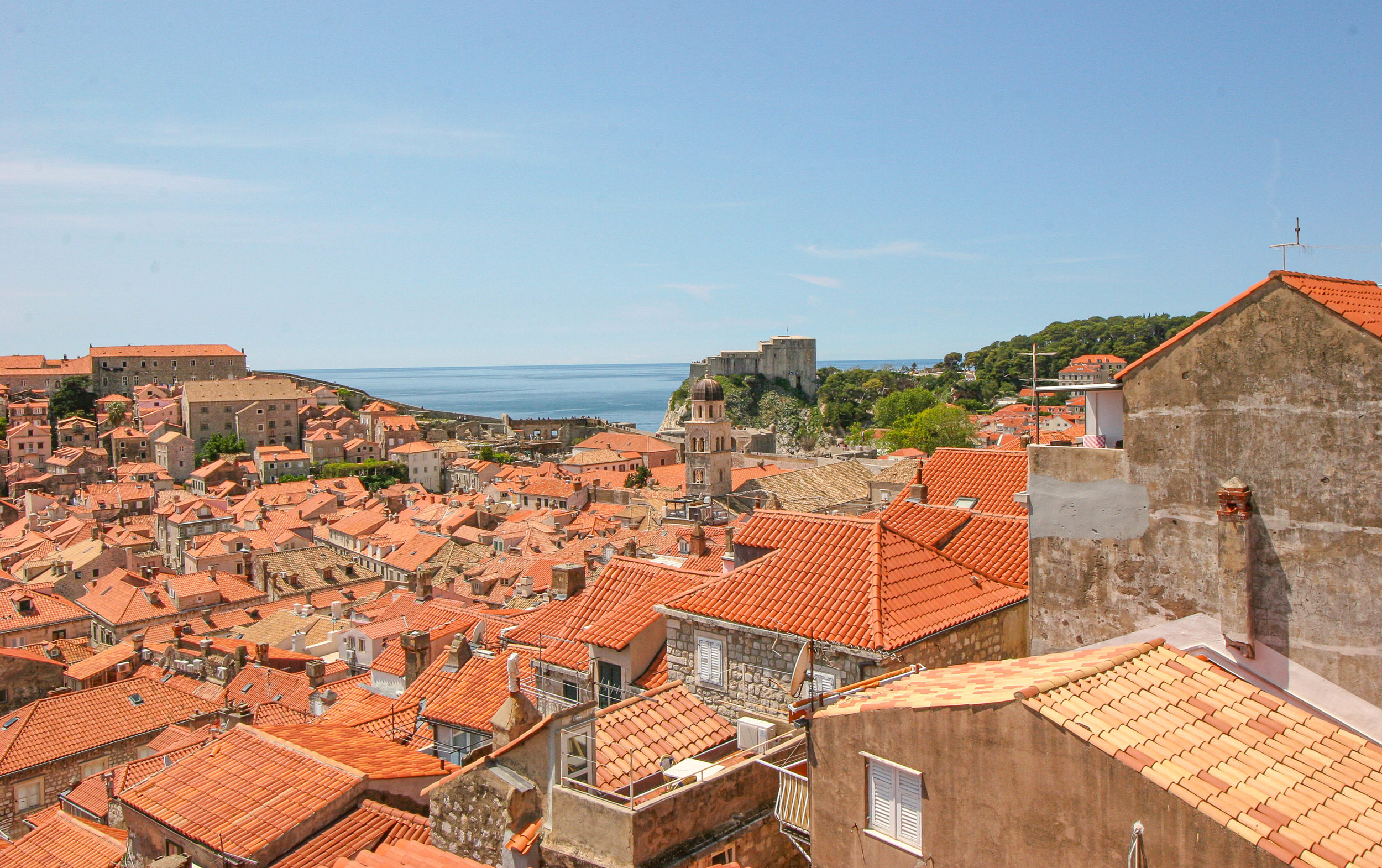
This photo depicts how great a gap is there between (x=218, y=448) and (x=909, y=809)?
97.3m

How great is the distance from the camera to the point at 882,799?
17.4ft

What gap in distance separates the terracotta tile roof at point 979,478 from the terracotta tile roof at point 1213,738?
21.1 feet

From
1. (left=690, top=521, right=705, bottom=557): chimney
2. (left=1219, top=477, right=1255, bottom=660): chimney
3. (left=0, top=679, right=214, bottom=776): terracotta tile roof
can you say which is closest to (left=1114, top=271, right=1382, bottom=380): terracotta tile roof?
(left=1219, top=477, right=1255, bottom=660): chimney

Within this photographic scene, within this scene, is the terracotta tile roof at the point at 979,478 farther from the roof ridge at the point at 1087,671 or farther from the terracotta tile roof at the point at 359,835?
the terracotta tile roof at the point at 359,835

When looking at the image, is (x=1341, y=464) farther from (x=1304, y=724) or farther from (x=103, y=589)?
(x=103, y=589)

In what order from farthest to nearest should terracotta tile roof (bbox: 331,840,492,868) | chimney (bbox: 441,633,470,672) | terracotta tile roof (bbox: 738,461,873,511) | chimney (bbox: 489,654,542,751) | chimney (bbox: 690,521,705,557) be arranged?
terracotta tile roof (bbox: 738,461,873,511) < chimney (bbox: 690,521,705,557) < chimney (bbox: 441,633,470,672) < chimney (bbox: 489,654,542,751) < terracotta tile roof (bbox: 331,840,492,868)

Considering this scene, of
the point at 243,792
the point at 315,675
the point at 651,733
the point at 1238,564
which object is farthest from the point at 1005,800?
the point at 315,675

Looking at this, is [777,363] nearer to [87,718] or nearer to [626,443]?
[626,443]

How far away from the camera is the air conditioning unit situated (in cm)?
746

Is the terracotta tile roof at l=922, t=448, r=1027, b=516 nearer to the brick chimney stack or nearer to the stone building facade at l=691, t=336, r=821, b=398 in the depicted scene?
the brick chimney stack

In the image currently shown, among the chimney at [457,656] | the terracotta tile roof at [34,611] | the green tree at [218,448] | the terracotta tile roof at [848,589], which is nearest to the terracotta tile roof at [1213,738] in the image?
the terracotta tile roof at [848,589]

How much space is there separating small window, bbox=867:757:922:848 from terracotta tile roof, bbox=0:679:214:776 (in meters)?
17.5

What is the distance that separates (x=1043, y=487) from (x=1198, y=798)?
312 cm

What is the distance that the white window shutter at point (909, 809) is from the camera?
5.09 metres
